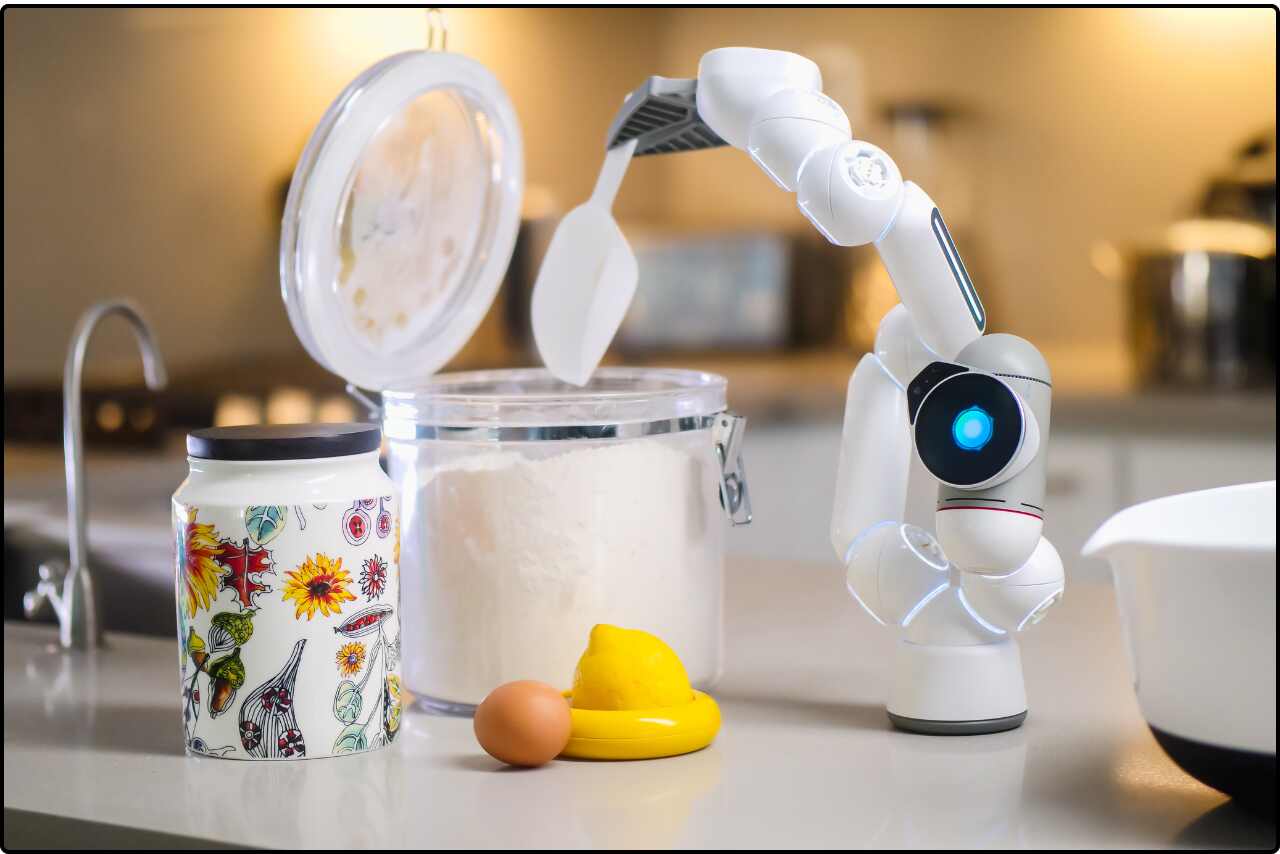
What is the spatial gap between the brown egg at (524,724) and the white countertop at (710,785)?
0.01m

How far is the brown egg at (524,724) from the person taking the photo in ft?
2.03

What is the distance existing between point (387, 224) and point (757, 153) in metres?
0.32

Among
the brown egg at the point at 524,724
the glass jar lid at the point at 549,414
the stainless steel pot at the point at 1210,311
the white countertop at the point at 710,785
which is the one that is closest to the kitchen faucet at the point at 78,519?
the white countertop at the point at 710,785

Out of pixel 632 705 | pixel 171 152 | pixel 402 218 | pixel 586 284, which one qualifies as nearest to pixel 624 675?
pixel 632 705

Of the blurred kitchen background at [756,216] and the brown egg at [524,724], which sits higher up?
the blurred kitchen background at [756,216]

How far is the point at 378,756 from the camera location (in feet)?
2.16

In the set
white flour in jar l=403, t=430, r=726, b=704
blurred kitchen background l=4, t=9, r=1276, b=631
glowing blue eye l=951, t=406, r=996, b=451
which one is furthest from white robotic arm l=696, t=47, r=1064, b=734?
blurred kitchen background l=4, t=9, r=1276, b=631

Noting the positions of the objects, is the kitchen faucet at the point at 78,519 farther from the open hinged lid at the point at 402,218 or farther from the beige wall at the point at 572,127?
the beige wall at the point at 572,127

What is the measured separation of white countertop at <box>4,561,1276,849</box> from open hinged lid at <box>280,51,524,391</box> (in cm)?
25

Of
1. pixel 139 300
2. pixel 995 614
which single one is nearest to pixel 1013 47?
pixel 139 300

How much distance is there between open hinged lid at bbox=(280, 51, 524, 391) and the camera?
0.76 metres

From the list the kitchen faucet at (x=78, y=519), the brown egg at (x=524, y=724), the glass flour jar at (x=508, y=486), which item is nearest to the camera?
the brown egg at (x=524, y=724)

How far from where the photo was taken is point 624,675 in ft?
2.13

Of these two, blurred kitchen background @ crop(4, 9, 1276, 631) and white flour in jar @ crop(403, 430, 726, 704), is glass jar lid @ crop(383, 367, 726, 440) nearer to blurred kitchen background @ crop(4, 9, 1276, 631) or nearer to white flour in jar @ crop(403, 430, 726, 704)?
white flour in jar @ crop(403, 430, 726, 704)
